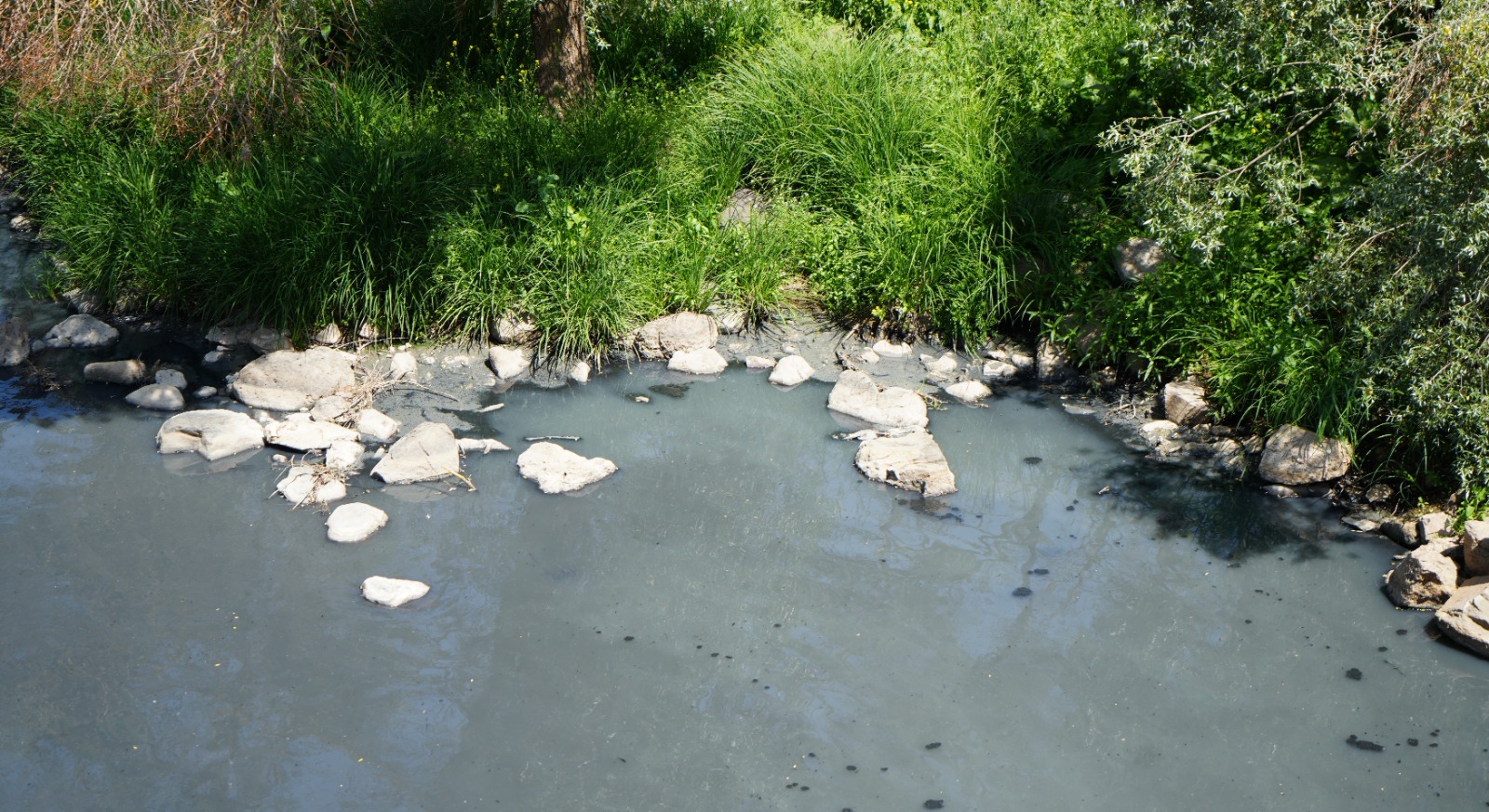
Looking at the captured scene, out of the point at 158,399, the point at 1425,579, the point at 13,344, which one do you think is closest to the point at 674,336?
the point at 158,399

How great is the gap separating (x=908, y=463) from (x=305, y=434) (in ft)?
9.49

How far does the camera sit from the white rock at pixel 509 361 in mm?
6566

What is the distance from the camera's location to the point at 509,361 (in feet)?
21.7

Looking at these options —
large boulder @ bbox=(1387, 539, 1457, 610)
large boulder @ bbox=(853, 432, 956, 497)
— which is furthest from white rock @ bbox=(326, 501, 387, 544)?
large boulder @ bbox=(1387, 539, 1457, 610)

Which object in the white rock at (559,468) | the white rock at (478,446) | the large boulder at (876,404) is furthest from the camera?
the large boulder at (876,404)

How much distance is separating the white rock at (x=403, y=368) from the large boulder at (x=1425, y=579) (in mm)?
4810

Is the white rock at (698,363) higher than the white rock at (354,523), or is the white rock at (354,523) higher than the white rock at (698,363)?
the white rock at (698,363)

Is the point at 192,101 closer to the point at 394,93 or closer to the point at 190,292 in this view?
the point at 190,292

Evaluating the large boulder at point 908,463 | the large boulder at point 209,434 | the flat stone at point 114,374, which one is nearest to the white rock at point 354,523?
the large boulder at point 209,434

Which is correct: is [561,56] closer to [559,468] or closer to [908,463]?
[559,468]

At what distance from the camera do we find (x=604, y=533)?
5.19 m

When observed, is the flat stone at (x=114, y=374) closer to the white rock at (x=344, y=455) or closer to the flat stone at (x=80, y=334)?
the flat stone at (x=80, y=334)

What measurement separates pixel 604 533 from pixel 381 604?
1.00 metres

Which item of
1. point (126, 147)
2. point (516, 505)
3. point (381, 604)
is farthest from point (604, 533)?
point (126, 147)
